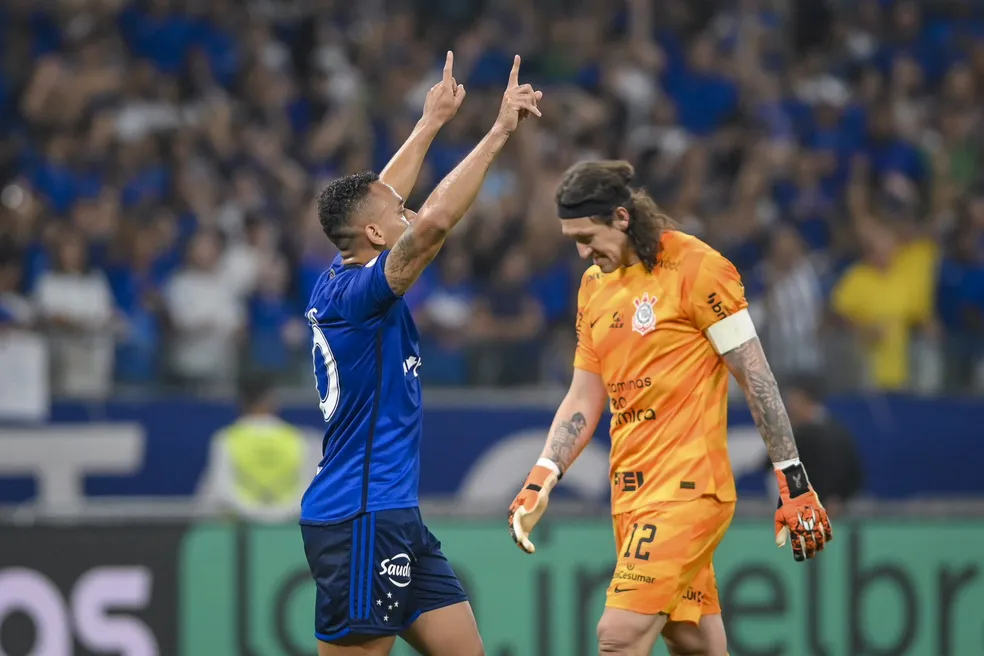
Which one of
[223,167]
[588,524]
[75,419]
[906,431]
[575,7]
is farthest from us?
[575,7]

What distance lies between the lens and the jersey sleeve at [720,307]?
5.96 meters

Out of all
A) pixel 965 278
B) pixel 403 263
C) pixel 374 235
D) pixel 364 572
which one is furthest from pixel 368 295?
pixel 965 278

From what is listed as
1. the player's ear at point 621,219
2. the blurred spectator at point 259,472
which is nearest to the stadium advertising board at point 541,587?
the blurred spectator at point 259,472

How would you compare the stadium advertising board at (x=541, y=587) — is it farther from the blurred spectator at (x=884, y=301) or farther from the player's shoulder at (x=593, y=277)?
the blurred spectator at (x=884, y=301)

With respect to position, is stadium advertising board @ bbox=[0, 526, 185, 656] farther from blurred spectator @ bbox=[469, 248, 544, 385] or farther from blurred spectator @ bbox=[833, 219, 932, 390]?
blurred spectator @ bbox=[833, 219, 932, 390]

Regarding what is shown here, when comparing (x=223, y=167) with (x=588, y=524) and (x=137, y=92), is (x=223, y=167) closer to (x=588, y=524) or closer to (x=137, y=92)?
(x=137, y=92)

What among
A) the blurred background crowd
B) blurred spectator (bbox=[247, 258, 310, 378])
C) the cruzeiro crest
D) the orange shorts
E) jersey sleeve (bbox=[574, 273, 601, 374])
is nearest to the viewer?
the orange shorts

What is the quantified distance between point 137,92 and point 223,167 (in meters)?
1.20

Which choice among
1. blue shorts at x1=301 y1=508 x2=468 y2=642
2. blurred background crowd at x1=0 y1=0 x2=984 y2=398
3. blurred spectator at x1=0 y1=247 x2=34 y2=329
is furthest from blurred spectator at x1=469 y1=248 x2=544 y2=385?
blue shorts at x1=301 y1=508 x2=468 y2=642

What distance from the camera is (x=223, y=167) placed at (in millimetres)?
13469

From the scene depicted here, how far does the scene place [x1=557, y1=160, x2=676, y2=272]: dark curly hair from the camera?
6109 millimetres

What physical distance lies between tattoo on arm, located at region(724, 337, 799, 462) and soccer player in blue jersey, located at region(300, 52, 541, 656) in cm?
130

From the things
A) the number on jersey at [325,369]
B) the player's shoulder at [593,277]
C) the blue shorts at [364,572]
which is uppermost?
the player's shoulder at [593,277]

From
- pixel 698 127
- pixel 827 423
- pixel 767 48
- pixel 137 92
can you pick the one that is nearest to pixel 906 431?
pixel 827 423
